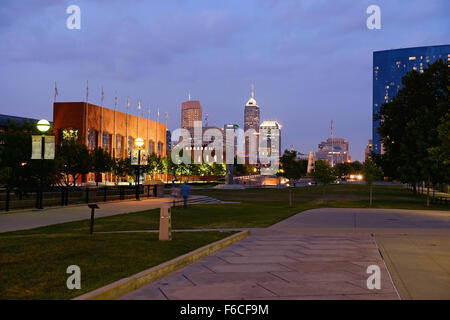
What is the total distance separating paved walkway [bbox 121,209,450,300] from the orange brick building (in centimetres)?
7315

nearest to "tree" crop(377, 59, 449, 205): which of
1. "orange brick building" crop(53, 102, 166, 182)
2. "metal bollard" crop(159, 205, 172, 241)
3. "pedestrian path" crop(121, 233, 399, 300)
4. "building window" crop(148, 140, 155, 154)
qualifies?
"pedestrian path" crop(121, 233, 399, 300)

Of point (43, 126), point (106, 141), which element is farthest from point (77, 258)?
point (106, 141)

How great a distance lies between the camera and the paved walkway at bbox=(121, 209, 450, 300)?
709 centimetres

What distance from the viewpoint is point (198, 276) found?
8.42 meters

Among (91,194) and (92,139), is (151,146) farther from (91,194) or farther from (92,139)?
(91,194)

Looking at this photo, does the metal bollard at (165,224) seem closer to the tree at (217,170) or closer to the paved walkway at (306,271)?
the paved walkway at (306,271)

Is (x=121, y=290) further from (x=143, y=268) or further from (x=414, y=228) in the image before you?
(x=414, y=228)

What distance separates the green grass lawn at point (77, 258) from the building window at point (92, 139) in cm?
8146

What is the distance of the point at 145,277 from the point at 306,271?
11.3 feet

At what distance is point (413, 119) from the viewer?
41438 mm

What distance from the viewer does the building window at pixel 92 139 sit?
297 feet

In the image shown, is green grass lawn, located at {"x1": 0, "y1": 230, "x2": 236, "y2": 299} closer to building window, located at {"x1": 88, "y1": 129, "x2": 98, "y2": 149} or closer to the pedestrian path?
the pedestrian path

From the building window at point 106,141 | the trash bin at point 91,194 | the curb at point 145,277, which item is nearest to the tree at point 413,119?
the trash bin at point 91,194
